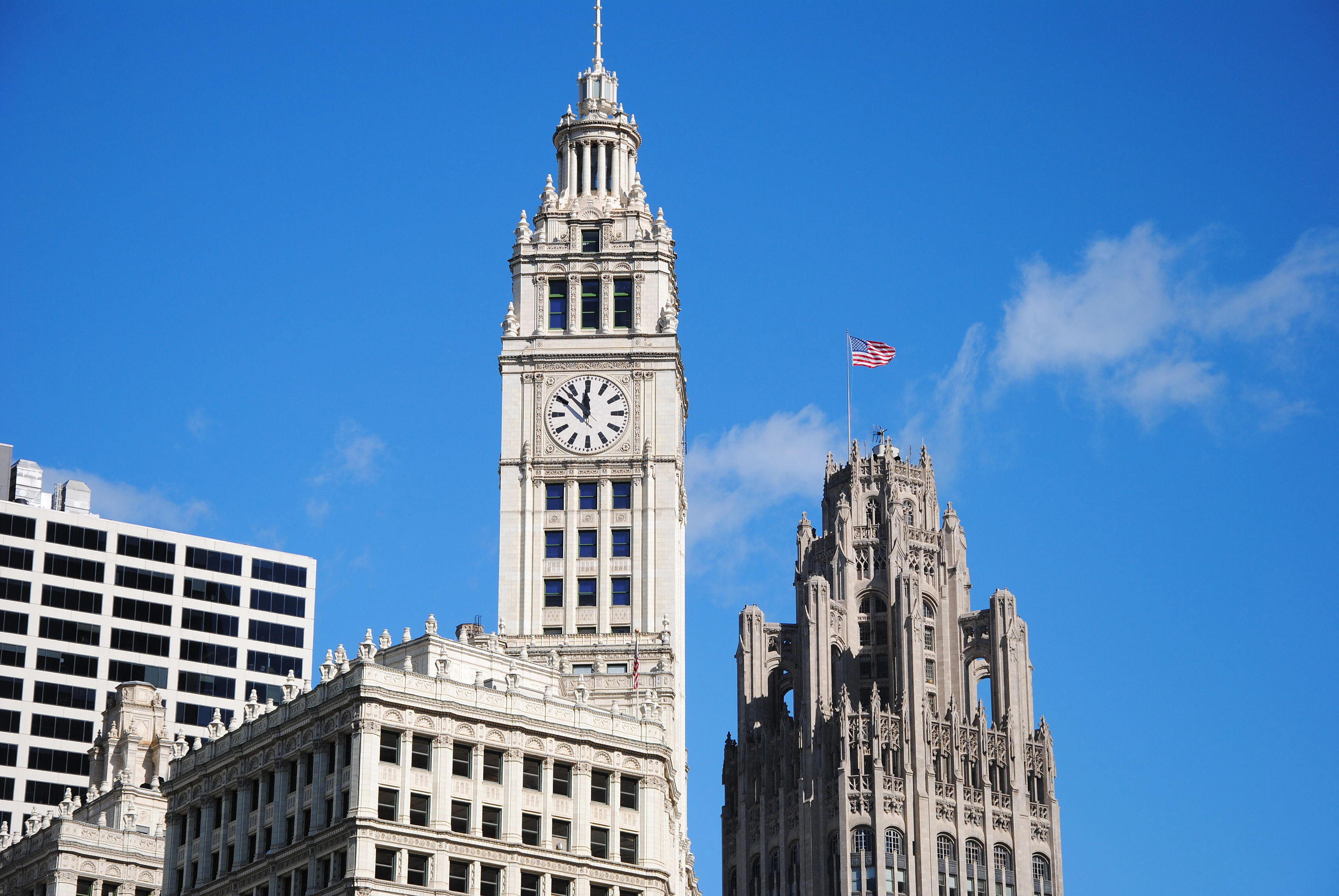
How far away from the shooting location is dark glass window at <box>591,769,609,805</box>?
158 metres

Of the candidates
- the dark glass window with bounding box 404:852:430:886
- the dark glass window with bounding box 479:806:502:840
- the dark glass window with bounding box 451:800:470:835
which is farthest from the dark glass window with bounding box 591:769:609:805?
the dark glass window with bounding box 404:852:430:886

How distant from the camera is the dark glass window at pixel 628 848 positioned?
518 feet

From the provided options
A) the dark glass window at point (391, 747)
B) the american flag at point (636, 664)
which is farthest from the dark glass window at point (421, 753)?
the american flag at point (636, 664)

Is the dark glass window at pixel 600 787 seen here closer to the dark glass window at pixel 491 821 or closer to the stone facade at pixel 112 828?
the dark glass window at pixel 491 821

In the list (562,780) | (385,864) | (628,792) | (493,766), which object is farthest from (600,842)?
(385,864)

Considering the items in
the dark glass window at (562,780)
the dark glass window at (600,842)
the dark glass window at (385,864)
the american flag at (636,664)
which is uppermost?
the american flag at (636,664)

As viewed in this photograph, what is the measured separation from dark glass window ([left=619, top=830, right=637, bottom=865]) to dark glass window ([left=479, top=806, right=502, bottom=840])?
845cm

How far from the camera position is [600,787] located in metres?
158

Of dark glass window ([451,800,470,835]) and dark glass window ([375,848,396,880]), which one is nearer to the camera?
dark glass window ([375,848,396,880])

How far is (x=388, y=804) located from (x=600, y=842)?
14.4 m

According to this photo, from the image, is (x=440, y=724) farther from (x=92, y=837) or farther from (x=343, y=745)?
(x=92, y=837)

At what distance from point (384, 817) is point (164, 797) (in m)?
29.5

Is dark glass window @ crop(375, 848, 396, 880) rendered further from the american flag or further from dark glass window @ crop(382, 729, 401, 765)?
the american flag

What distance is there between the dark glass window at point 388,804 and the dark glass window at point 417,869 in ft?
3.67
